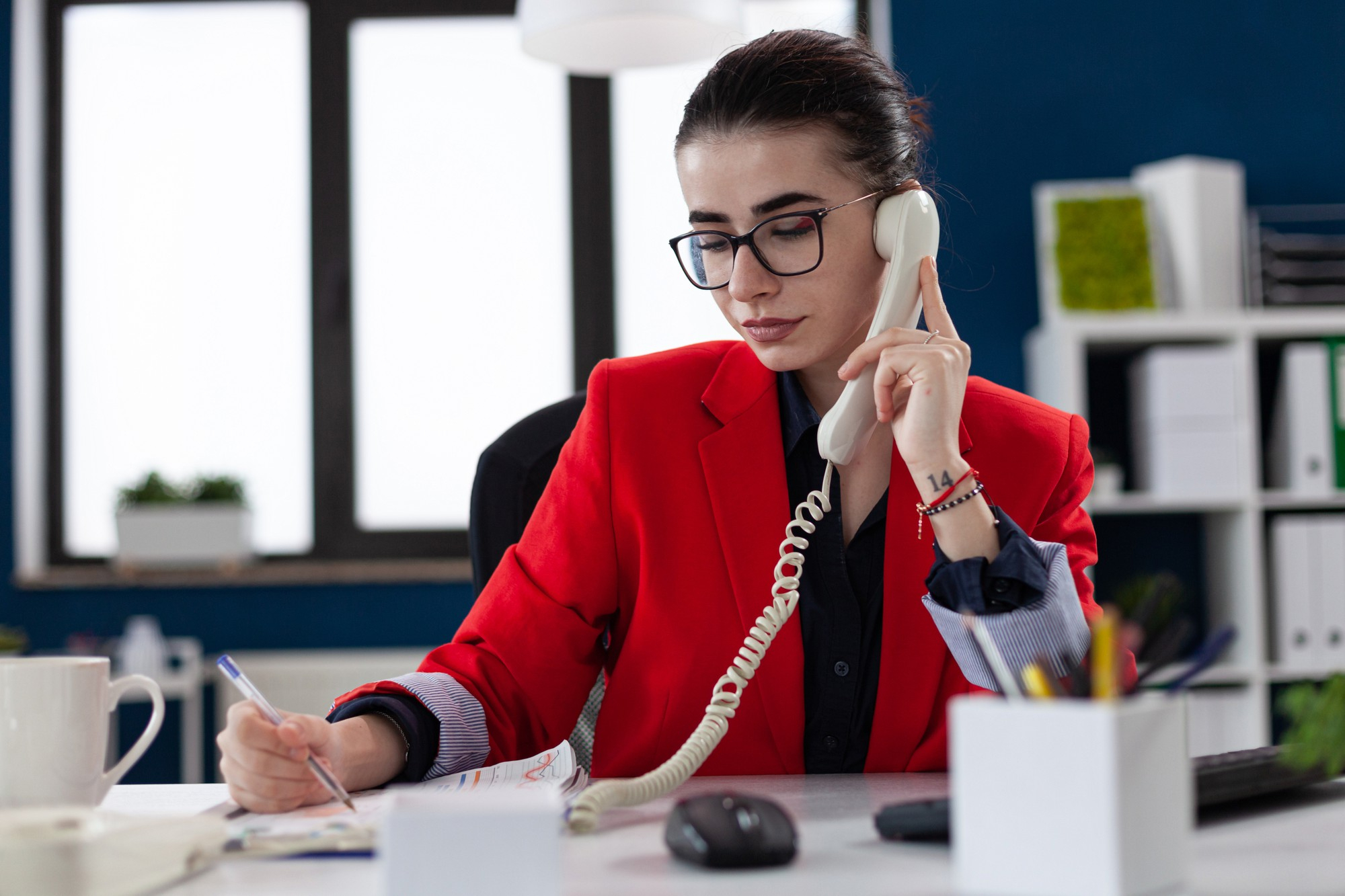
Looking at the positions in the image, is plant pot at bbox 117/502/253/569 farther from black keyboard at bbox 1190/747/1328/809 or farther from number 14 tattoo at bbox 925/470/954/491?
black keyboard at bbox 1190/747/1328/809

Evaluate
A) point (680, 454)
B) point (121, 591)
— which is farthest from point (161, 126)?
point (680, 454)

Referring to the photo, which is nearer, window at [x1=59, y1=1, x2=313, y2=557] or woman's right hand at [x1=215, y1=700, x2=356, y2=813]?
woman's right hand at [x1=215, y1=700, x2=356, y2=813]

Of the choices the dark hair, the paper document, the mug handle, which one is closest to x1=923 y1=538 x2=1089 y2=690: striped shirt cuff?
the paper document

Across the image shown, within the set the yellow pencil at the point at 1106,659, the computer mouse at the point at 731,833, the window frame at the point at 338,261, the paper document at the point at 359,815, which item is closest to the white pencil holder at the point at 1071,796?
the yellow pencil at the point at 1106,659

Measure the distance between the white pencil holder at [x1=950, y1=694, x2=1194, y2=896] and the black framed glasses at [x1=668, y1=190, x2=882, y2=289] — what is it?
0.69 metres

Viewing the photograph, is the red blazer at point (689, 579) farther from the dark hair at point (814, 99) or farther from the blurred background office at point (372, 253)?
the blurred background office at point (372, 253)

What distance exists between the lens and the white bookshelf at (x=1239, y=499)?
113 inches

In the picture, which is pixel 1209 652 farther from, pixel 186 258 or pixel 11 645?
pixel 186 258

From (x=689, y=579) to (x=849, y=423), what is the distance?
0.22m

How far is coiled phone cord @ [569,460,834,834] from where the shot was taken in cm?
81

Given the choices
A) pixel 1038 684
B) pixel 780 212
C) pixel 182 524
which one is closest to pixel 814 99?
pixel 780 212

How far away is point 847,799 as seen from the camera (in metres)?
0.88

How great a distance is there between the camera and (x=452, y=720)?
3.38 feet

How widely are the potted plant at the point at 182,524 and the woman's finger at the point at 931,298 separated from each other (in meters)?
2.57
